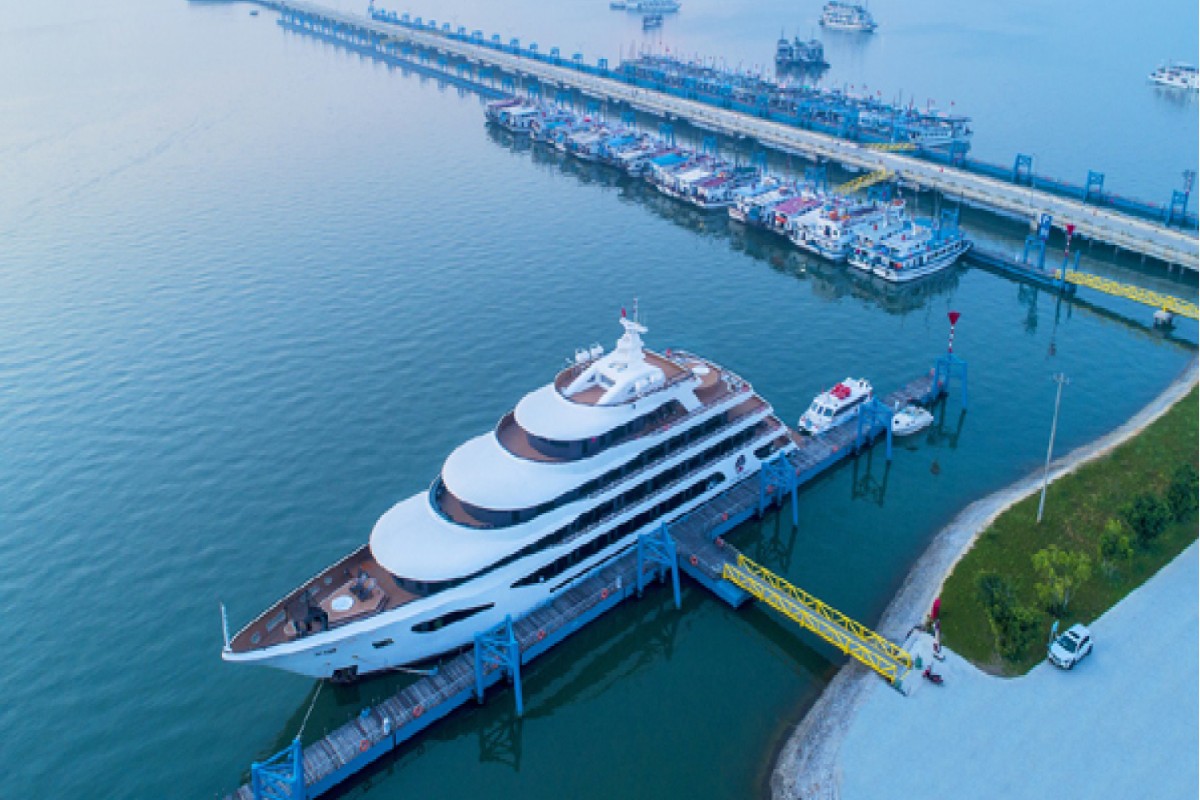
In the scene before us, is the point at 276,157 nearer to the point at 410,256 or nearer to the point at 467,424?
the point at 410,256

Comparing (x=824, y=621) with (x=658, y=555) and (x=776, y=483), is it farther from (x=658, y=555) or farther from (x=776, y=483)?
(x=776, y=483)

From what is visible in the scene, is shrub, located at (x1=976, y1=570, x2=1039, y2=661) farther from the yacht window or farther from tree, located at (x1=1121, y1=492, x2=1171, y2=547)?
the yacht window

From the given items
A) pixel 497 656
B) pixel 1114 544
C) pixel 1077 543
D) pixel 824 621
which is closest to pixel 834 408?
pixel 1077 543

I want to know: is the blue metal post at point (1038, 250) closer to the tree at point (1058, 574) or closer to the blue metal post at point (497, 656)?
the tree at point (1058, 574)

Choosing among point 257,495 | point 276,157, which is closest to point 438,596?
point 257,495

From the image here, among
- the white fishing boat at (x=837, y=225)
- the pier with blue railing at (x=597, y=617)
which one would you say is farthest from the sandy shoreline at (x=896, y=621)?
the white fishing boat at (x=837, y=225)

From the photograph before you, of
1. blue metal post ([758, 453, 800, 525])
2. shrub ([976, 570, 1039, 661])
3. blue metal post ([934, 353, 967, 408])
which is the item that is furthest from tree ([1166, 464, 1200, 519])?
blue metal post ([758, 453, 800, 525])
